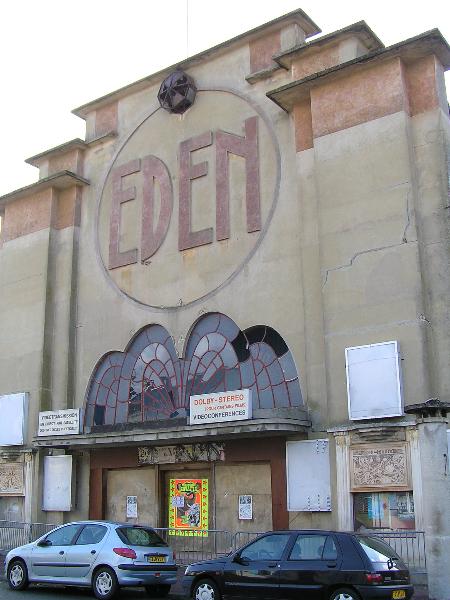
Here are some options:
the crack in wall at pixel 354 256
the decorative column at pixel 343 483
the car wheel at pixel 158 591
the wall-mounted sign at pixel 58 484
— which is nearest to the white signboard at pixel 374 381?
the decorative column at pixel 343 483

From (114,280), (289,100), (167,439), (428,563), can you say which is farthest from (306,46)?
(428,563)

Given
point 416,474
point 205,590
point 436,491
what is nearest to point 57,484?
point 205,590

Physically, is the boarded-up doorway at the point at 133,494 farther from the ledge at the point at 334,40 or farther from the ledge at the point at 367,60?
the ledge at the point at 334,40

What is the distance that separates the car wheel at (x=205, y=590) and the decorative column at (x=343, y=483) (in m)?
4.47

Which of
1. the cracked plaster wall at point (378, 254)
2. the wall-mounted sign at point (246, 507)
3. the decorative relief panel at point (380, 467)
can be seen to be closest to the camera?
the decorative relief panel at point (380, 467)

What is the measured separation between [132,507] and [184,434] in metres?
3.86

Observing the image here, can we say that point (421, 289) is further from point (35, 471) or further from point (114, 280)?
point (35, 471)

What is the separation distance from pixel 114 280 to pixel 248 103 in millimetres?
6581

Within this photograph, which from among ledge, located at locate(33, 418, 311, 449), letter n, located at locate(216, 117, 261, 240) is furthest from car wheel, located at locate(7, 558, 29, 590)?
letter n, located at locate(216, 117, 261, 240)

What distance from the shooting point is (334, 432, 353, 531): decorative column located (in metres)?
16.3

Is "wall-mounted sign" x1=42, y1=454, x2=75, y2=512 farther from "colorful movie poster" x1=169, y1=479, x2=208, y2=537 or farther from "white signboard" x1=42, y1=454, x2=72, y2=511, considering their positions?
"colorful movie poster" x1=169, y1=479, x2=208, y2=537

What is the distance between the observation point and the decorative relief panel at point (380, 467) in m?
15.9

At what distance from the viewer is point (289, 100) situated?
19859 millimetres

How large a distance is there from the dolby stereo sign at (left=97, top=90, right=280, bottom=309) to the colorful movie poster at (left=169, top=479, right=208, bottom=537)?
494cm
